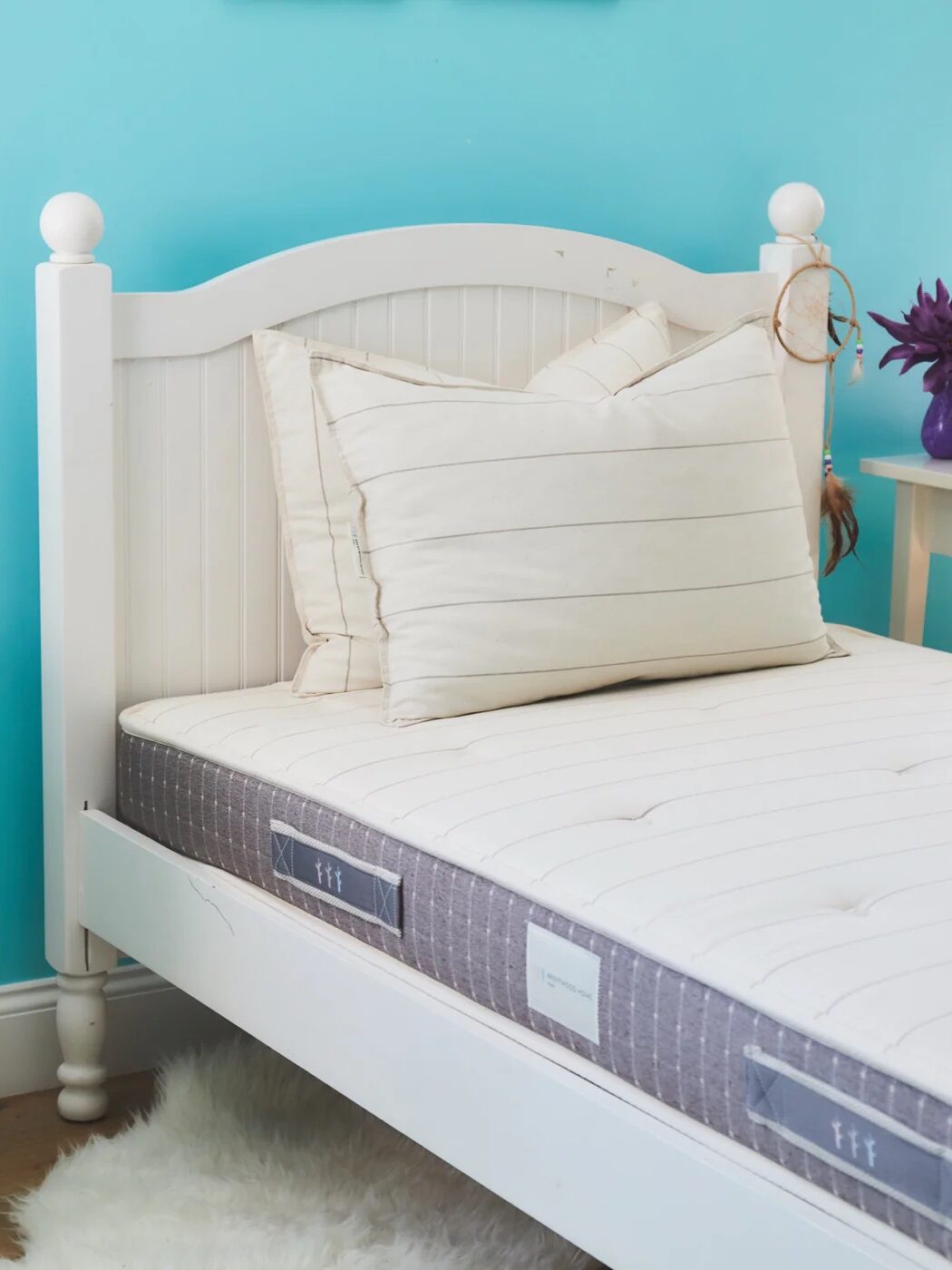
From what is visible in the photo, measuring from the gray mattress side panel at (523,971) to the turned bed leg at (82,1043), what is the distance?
A: 0.20m

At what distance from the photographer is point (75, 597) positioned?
1566 millimetres

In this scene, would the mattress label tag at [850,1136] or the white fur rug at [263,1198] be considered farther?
the white fur rug at [263,1198]

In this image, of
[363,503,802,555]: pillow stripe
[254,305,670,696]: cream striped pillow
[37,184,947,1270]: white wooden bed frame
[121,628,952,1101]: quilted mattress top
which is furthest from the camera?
[254,305,670,696]: cream striped pillow

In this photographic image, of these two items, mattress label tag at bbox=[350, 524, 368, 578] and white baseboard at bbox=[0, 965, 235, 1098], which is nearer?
mattress label tag at bbox=[350, 524, 368, 578]

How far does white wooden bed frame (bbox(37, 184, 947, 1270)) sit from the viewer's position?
3.97 ft

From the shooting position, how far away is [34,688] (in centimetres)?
171

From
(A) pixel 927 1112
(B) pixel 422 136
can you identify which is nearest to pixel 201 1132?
(A) pixel 927 1112

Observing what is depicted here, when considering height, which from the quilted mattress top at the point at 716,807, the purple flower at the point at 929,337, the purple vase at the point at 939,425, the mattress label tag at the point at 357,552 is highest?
the purple flower at the point at 929,337

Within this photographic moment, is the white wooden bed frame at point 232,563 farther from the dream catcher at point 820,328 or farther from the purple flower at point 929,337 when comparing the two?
the purple flower at point 929,337

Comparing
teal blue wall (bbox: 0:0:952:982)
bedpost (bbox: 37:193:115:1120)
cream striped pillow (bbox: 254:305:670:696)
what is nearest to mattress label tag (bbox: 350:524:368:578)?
cream striped pillow (bbox: 254:305:670:696)

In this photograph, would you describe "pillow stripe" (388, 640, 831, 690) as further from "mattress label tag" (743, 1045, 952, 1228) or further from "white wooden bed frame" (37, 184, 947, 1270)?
"mattress label tag" (743, 1045, 952, 1228)

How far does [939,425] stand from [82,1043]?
4.18 ft

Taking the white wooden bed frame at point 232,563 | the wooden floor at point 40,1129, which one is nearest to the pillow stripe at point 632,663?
the white wooden bed frame at point 232,563

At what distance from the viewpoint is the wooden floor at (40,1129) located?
1.57 m
